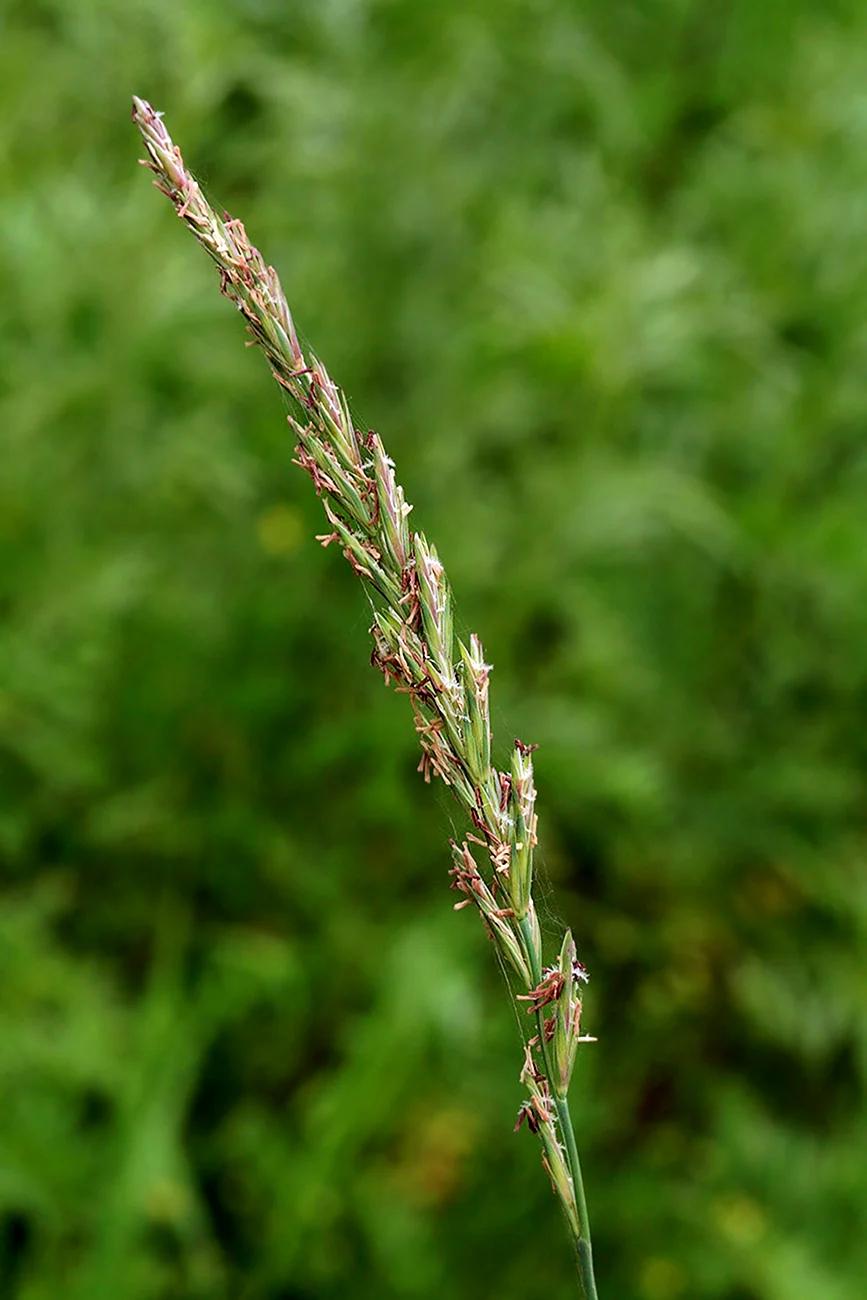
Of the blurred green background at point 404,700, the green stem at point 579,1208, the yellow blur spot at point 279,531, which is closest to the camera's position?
the green stem at point 579,1208

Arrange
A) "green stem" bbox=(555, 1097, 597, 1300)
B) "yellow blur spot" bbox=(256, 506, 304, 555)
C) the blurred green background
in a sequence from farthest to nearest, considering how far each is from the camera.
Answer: "yellow blur spot" bbox=(256, 506, 304, 555)
the blurred green background
"green stem" bbox=(555, 1097, 597, 1300)

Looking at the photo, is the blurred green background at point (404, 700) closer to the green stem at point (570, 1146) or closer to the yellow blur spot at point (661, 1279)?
the yellow blur spot at point (661, 1279)

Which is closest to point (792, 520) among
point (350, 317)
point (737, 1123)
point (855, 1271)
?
point (350, 317)

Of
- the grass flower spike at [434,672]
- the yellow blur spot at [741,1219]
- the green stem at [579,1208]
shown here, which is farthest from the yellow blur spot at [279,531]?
the green stem at [579,1208]

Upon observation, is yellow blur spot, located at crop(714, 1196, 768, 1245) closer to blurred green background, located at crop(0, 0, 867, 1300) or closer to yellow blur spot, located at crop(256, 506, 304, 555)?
blurred green background, located at crop(0, 0, 867, 1300)

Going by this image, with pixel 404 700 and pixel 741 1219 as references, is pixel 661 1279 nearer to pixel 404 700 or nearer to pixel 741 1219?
pixel 741 1219

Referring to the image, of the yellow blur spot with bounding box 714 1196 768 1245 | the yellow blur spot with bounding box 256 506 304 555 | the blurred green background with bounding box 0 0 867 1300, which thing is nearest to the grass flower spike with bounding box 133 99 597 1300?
the blurred green background with bounding box 0 0 867 1300

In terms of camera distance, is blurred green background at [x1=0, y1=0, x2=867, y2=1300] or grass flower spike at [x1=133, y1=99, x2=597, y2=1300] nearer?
grass flower spike at [x1=133, y1=99, x2=597, y2=1300]

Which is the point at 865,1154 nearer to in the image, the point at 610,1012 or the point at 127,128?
the point at 610,1012
